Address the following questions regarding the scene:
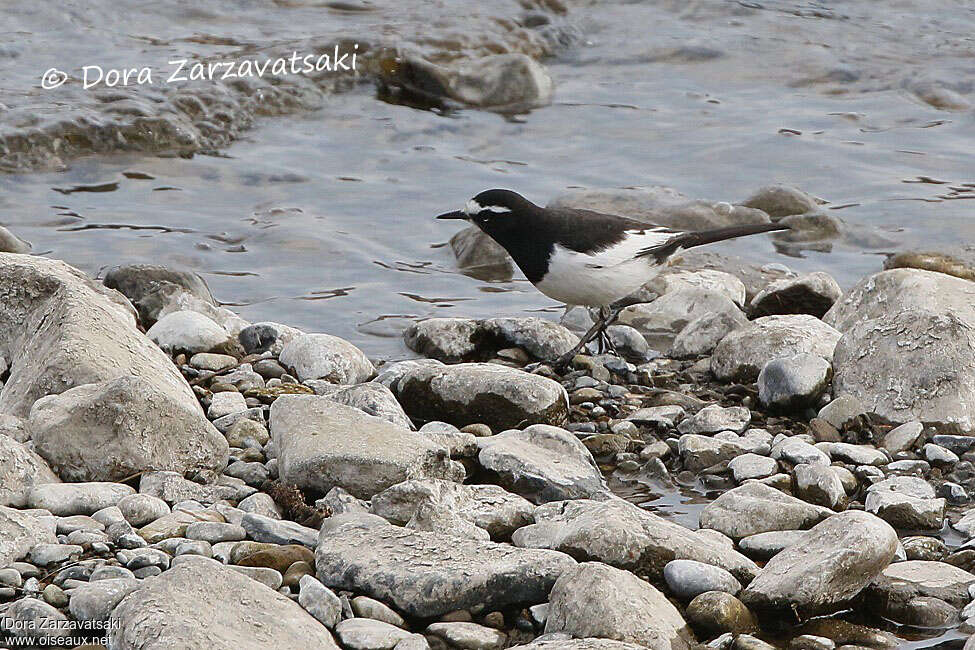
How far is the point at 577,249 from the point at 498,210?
1.75ft

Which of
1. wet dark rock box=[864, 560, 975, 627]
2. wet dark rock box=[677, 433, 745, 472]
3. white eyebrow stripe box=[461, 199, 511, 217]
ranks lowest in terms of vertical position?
wet dark rock box=[677, 433, 745, 472]

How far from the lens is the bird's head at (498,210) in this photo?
6.47m

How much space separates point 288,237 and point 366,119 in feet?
10.8

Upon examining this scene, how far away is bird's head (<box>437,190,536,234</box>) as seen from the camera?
21.2 ft

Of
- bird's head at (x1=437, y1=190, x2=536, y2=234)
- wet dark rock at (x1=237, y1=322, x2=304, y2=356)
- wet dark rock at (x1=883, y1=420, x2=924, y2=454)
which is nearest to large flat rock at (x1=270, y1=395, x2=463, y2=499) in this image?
wet dark rock at (x1=237, y1=322, x2=304, y2=356)

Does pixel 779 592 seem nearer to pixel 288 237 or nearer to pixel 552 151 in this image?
pixel 288 237

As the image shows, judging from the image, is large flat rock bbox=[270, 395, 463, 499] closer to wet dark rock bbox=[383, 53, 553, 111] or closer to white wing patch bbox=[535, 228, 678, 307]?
white wing patch bbox=[535, 228, 678, 307]

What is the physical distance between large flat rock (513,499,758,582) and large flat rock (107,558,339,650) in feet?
2.81

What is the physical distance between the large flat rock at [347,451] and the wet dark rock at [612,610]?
96 centimetres

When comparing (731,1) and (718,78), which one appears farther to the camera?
(731,1)

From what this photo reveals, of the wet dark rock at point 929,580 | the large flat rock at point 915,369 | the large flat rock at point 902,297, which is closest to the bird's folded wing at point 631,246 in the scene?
the large flat rock at point 902,297

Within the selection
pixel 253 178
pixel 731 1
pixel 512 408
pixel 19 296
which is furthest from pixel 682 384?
pixel 731 1

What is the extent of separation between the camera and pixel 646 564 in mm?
3600

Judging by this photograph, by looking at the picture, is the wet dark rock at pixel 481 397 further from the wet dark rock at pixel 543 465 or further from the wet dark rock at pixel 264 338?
the wet dark rock at pixel 264 338
